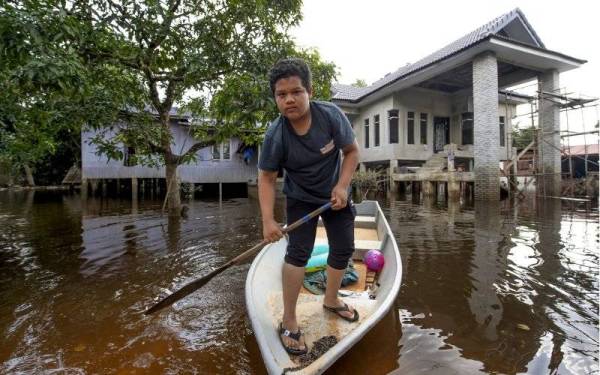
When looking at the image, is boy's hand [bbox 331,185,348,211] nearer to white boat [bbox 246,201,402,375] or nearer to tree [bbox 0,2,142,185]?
white boat [bbox 246,201,402,375]

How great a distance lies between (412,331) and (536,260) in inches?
127

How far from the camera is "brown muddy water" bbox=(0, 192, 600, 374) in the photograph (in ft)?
8.25

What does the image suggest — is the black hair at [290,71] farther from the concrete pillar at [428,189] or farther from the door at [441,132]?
the door at [441,132]

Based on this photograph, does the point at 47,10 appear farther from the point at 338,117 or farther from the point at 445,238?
the point at 445,238

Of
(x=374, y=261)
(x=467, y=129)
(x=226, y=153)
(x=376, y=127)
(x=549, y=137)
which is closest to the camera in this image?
(x=374, y=261)

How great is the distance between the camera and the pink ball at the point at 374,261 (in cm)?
390

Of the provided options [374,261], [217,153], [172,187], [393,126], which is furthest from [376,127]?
[374,261]

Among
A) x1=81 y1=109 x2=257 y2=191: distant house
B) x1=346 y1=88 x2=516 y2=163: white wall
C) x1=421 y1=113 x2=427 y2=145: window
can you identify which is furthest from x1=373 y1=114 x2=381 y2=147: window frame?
x1=81 y1=109 x2=257 y2=191: distant house

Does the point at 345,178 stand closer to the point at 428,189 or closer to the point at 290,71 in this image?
the point at 290,71

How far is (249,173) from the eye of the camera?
1962 centimetres

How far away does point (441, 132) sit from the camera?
19734 mm

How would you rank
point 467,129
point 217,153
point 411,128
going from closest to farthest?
1. point 411,128
2. point 217,153
3. point 467,129

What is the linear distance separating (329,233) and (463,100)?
63.2 feet

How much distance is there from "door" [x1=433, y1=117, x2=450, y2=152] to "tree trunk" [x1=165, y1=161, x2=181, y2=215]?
14457 mm
